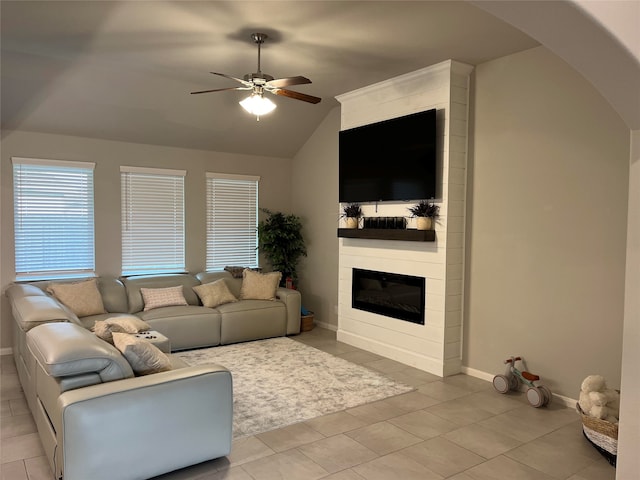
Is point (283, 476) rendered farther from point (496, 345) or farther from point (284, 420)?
point (496, 345)

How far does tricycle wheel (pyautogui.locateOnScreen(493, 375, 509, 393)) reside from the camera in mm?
4195

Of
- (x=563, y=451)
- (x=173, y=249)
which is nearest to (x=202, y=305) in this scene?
(x=173, y=249)

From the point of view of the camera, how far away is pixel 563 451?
10.6 feet

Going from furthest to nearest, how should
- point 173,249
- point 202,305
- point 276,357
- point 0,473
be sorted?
point 173,249, point 202,305, point 276,357, point 0,473

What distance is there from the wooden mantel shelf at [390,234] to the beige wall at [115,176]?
6.82ft

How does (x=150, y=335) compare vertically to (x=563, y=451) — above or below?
above

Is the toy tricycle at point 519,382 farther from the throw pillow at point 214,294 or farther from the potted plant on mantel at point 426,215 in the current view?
the throw pillow at point 214,294

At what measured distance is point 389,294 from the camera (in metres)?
5.34

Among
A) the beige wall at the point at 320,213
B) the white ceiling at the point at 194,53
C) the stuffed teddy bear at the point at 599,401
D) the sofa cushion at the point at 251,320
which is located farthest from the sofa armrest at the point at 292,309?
the stuffed teddy bear at the point at 599,401

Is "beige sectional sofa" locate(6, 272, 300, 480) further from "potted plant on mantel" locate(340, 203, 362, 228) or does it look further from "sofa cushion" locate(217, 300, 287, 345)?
"potted plant on mantel" locate(340, 203, 362, 228)

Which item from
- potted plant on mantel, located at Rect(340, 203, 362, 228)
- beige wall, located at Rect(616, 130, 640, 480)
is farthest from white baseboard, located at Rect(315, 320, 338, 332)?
beige wall, located at Rect(616, 130, 640, 480)

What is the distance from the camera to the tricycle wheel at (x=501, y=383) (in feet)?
13.8

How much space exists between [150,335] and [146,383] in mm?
1618

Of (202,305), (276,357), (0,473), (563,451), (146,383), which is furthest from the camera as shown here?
(202,305)
